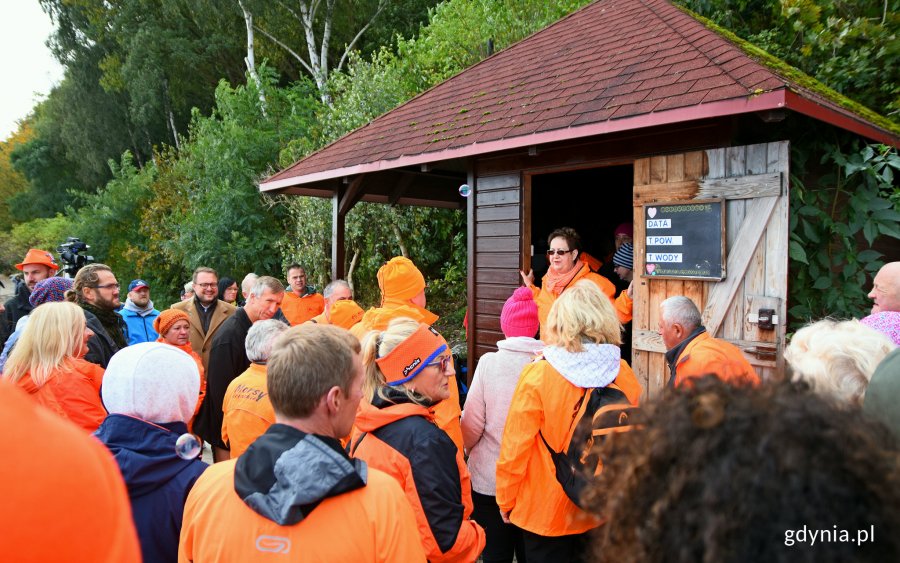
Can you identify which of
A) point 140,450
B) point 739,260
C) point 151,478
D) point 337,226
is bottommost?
point 151,478

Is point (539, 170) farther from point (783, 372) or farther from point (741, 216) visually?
point (783, 372)

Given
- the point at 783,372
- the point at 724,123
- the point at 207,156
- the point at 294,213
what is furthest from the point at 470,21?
the point at 783,372

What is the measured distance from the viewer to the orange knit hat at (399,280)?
4.71 meters

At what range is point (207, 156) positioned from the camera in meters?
18.0

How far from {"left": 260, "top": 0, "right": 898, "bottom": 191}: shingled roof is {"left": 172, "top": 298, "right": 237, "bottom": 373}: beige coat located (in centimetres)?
222

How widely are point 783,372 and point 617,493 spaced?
1.22 feet

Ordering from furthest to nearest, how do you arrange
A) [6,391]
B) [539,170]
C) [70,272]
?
1. [70,272]
2. [539,170]
3. [6,391]

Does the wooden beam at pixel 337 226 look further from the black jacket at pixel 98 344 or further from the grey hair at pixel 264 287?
the black jacket at pixel 98 344

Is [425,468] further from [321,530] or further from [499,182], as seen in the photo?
[499,182]

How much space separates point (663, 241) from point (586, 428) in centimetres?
255

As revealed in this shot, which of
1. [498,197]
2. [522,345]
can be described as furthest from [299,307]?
[522,345]

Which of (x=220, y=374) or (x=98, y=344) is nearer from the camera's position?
(x=98, y=344)

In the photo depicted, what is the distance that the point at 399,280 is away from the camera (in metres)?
4.71

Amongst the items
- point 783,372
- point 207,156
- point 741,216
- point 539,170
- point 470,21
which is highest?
point 470,21
